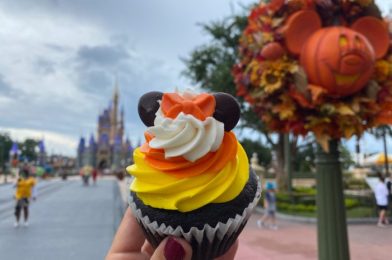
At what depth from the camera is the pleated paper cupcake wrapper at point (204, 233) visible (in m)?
1.68

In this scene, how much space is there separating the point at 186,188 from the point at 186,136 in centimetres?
24

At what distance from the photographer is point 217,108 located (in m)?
1.86

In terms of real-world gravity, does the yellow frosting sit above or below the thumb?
above

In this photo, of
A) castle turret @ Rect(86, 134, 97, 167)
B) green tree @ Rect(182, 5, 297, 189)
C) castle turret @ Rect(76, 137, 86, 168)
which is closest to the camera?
green tree @ Rect(182, 5, 297, 189)

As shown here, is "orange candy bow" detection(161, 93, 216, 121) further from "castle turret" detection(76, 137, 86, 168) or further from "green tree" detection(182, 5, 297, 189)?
"castle turret" detection(76, 137, 86, 168)

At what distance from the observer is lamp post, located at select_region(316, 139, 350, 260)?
358cm

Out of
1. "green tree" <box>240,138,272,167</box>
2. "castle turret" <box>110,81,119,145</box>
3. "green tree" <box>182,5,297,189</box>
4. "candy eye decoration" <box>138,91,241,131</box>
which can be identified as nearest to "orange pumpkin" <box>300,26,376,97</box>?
"candy eye decoration" <box>138,91,241,131</box>

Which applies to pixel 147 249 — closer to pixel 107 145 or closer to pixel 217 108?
pixel 217 108

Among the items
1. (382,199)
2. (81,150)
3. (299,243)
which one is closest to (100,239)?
(299,243)

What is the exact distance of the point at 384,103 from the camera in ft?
11.3

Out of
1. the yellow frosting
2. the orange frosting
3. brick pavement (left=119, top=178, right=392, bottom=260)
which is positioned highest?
the orange frosting

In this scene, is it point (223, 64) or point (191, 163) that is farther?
point (223, 64)

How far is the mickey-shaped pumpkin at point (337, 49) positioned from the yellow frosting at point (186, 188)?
1895 mm

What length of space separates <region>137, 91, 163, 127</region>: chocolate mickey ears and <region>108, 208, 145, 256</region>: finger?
0.51 m
